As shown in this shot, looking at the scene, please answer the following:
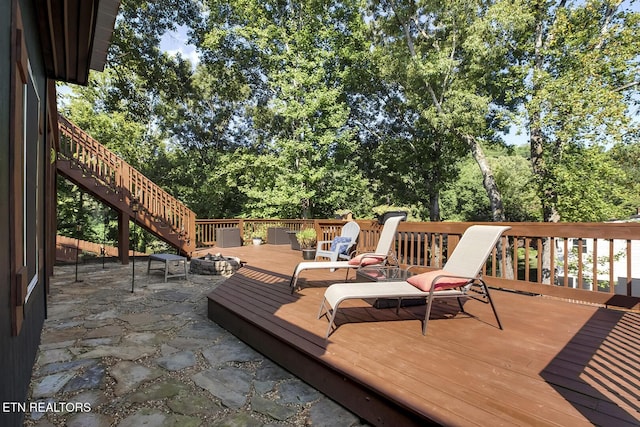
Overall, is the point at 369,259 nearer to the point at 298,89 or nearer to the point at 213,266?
the point at 213,266

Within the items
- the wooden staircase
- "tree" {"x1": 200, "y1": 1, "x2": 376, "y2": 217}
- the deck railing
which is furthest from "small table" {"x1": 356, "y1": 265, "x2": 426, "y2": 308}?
"tree" {"x1": 200, "y1": 1, "x2": 376, "y2": 217}

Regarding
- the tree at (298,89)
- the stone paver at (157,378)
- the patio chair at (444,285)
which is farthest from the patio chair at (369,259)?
the tree at (298,89)

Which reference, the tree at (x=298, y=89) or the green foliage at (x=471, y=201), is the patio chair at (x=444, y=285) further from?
the green foliage at (x=471, y=201)

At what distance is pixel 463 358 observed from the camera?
86.3 inches

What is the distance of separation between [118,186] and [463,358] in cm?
865

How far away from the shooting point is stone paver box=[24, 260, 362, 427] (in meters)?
2.04

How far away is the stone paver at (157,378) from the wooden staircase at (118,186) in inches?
170

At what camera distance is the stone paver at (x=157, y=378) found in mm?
2045

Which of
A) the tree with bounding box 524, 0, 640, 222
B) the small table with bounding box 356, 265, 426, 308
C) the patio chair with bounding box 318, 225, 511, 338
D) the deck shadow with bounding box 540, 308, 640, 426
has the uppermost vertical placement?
the tree with bounding box 524, 0, 640, 222

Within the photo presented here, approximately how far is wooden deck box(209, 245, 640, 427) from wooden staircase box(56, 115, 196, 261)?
19.5ft

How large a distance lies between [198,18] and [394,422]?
18.9 m

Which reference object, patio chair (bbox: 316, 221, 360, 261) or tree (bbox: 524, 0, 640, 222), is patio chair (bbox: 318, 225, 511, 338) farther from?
tree (bbox: 524, 0, 640, 222)

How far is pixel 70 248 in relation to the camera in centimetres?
970

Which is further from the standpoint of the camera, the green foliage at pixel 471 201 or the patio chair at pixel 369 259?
the green foliage at pixel 471 201
